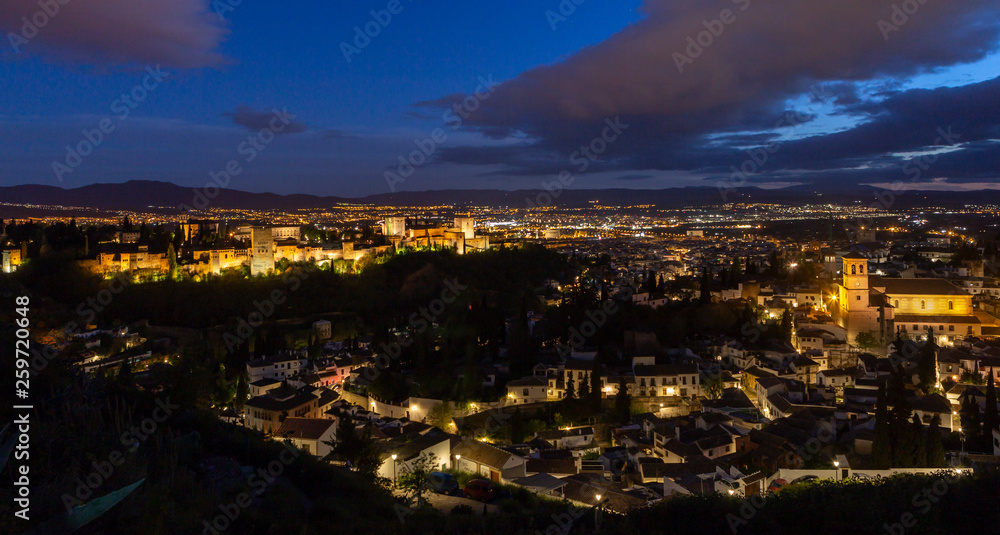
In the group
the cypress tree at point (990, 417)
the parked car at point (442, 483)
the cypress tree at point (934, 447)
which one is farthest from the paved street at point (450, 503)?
the cypress tree at point (990, 417)

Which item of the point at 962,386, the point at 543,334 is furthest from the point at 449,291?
the point at 962,386

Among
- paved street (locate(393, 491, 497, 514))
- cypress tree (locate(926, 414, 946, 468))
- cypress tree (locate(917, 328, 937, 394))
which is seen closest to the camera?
paved street (locate(393, 491, 497, 514))

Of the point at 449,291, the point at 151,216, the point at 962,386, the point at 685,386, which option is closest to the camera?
the point at 962,386

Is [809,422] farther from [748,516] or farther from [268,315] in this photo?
[268,315]

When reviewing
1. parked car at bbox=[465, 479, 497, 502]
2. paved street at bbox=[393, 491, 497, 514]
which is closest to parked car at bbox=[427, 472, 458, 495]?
paved street at bbox=[393, 491, 497, 514]

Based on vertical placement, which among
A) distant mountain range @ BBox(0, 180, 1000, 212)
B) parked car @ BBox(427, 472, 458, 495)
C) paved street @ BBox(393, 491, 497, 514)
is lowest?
parked car @ BBox(427, 472, 458, 495)

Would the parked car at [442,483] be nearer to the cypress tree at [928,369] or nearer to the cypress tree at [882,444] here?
the cypress tree at [882,444]

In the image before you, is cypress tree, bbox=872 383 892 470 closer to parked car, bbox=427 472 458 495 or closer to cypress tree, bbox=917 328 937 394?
cypress tree, bbox=917 328 937 394

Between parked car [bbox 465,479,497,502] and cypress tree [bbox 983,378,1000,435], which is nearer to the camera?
parked car [bbox 465,479,497,502]

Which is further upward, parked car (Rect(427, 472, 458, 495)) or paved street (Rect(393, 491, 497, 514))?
paved street (Rect(393, 491, 497, 514))
